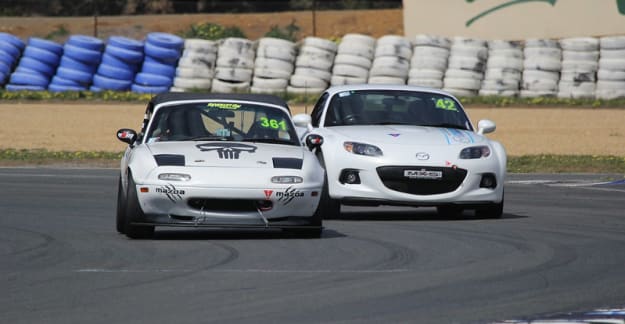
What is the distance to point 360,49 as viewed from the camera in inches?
1275

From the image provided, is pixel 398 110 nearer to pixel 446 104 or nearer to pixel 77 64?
pixel 446 104

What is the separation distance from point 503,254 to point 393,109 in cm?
459

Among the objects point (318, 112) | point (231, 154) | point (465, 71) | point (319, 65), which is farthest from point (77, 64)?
point (231, 154)

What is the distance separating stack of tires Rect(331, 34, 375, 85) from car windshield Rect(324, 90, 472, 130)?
54.8ft

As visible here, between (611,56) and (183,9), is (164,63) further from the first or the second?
(183,9)

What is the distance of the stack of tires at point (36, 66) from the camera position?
32.4 m

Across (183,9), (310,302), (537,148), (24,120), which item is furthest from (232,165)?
(183,9)

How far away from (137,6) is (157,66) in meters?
24.2

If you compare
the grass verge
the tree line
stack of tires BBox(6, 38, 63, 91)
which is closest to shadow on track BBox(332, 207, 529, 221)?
the grass verge

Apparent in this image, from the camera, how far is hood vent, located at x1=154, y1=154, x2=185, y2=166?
11.1m

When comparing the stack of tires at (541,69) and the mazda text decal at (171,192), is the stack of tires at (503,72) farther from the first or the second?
the mazda text decal at (171,192)

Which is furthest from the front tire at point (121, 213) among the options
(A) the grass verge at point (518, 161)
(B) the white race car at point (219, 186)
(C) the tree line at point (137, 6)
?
(C) the tree line at point (137, 6)

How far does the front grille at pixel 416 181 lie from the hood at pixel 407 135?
0.36m

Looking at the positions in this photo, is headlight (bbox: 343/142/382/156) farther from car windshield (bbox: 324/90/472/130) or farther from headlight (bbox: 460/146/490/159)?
car windshield (bbox: 324/90/472/130)
